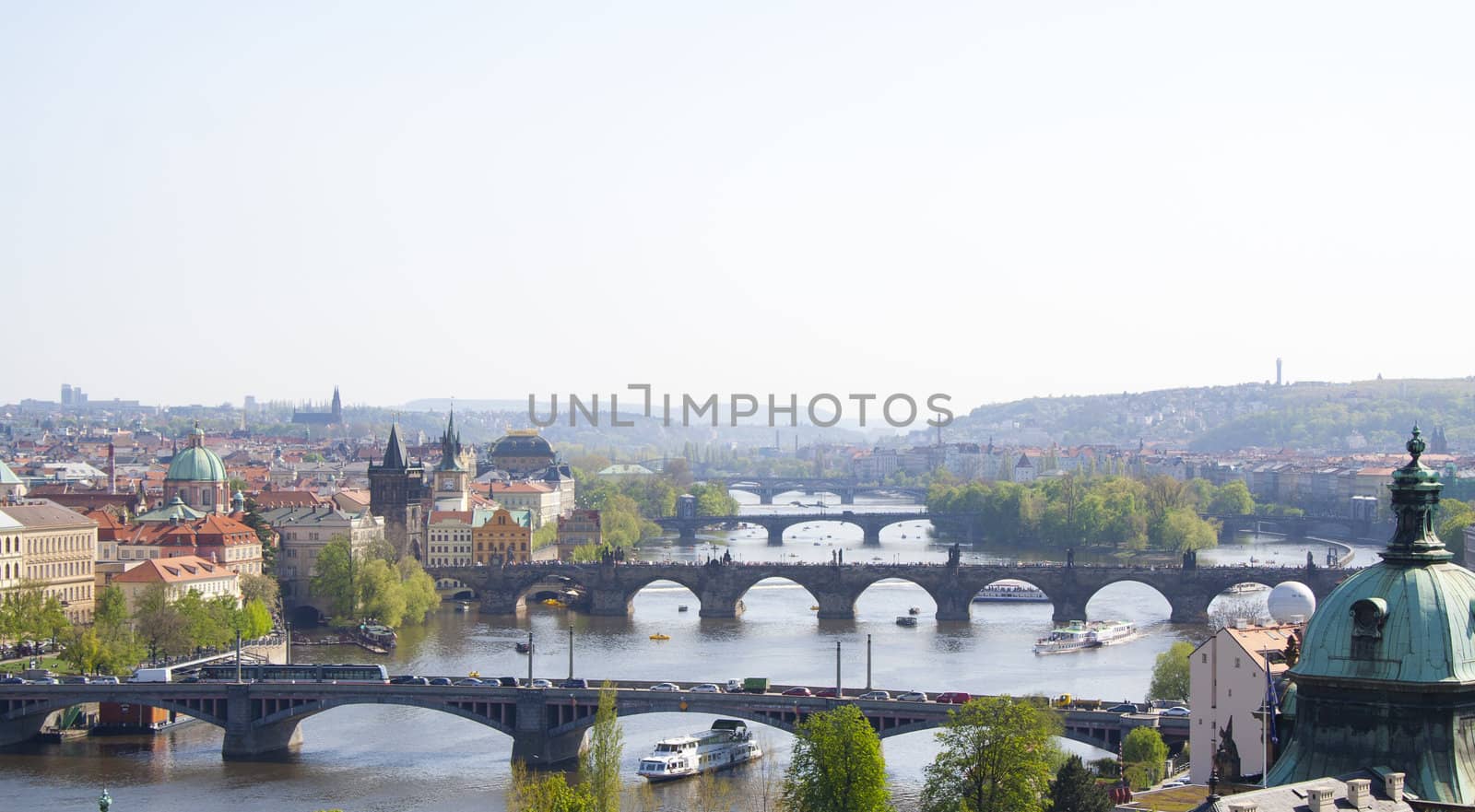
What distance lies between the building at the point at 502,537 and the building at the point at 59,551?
29872 millimetres

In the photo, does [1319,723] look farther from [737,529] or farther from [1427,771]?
[737,529]

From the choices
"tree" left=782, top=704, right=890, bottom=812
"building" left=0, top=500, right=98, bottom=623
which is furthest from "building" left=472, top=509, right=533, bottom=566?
"tree" left=782, top=704, right=890, bottom=812

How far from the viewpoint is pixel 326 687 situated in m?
56.0

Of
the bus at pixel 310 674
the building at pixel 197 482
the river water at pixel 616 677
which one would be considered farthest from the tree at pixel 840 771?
the building at pixel 197 482

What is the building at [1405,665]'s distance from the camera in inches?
795

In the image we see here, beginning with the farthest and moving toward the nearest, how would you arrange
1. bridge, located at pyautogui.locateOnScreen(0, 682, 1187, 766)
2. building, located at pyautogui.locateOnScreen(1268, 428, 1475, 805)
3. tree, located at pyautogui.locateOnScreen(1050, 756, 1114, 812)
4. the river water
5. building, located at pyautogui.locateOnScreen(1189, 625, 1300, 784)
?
bridge, located at pyautogui.locateOnScreen(0, 682, 1187, 766)
the river water
building, located at pyautogui.locateOnScreen(1189, 625, 1300, 784)
tree, located at pyautogui.locateOnScreen(1050, 756, 1114, 812)
building, located at pyautogui.locateOnScreen(1268, 428, 1475, 805)

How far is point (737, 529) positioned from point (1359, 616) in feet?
470

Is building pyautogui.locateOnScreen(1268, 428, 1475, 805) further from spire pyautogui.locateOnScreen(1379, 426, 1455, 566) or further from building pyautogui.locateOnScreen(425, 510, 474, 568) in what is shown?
building pyautogui.locateOnScreen(425, 510, 474, 568)

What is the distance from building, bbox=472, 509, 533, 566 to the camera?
354 feet

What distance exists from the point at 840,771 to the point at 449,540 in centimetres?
7223

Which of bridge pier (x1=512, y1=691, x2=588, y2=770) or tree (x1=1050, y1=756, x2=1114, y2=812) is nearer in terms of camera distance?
tree (x1=1050, y1=756, x2=1114, y2=812)

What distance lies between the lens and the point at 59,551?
7694 centimetres

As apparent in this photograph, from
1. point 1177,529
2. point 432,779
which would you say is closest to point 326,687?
point 432,779

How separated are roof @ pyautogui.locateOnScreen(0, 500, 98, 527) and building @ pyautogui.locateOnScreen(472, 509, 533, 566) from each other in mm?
29691
